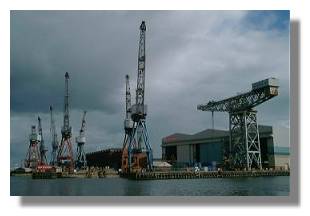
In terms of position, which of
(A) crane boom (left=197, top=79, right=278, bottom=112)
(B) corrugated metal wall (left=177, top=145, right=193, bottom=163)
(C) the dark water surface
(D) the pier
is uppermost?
(A) crane boom (left=197, top=79, right=278, bottom=112)

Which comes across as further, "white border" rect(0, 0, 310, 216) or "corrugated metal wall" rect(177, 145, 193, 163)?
"corrugated metal wall" rect(177, 145, 193, 163)

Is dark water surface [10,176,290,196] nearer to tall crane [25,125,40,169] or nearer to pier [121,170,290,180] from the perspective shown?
tall crane [25,125,40,169]

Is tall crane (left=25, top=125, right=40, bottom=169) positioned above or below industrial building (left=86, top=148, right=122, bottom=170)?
above

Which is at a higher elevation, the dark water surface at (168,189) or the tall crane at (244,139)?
the tall crane at (244,139)

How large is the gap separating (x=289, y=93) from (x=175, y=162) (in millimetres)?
23026

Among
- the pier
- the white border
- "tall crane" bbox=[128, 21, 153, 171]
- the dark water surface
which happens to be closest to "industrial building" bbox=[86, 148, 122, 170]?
"tall crane" bbox=[128, 21, 153, 171]

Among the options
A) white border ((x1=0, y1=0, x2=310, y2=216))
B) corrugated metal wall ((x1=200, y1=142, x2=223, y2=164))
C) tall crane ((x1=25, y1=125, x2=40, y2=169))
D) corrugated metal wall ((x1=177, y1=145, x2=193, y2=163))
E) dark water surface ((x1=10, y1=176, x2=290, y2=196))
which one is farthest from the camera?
corrugated metal wall ((x1=177, y1=145, x2=193, y2=163))

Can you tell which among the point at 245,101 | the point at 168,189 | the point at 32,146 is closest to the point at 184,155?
the point at 245,101

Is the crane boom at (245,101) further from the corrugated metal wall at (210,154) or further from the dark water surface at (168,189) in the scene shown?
the corrugated metal wall at (210,154)

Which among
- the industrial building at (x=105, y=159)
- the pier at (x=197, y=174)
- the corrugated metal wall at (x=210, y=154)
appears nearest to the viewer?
the pier at (x=197, y=174)

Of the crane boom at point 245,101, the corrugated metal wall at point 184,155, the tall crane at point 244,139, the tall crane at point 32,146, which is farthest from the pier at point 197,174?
the crane boom at point 245,101
